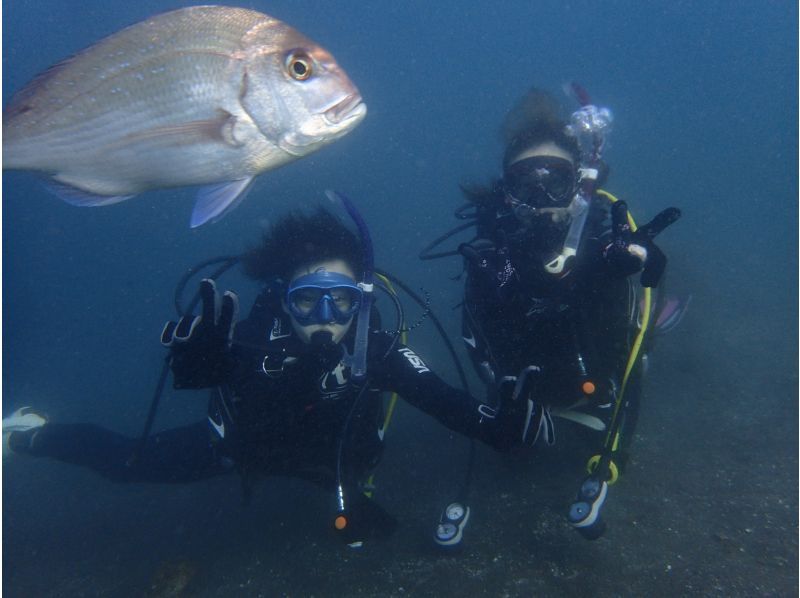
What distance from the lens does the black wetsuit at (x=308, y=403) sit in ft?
12.1

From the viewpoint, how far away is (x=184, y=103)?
1619 mm

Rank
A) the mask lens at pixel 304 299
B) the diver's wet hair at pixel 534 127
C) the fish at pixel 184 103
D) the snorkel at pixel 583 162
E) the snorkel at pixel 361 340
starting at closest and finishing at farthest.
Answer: the fish at pixel 184 103, the snorkel at pixel 361 340, the mask lens at pixel 304 299, the snorkel at pixel 583 162, the diver's wet hair at pixel 534 127

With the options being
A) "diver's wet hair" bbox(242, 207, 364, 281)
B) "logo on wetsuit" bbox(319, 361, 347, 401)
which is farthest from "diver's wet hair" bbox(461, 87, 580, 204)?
"logo on wetsuit" bbox(319, 361, 347, 401)

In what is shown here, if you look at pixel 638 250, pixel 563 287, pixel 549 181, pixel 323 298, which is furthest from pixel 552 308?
pixel 323 298

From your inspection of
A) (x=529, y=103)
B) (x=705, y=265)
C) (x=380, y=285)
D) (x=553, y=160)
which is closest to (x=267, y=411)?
(x=380, y=285)

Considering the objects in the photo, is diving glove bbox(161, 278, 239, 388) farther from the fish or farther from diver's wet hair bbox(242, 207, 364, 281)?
the fish

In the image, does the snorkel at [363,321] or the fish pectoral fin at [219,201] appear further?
the snorkel at [363,321]

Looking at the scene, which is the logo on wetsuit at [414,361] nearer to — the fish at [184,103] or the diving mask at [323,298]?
the diving mask at [323,298]

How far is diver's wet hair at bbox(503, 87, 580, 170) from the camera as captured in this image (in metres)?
4.57

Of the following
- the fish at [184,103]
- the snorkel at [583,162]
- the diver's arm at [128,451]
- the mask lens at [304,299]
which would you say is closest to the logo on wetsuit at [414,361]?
the mask lens at [304,299]

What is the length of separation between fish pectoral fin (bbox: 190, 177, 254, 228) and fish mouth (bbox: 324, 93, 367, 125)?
43 cm

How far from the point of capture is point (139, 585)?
4.73 meters

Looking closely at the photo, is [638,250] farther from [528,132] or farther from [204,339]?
[204,339]

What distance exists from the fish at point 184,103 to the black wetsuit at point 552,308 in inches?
107
